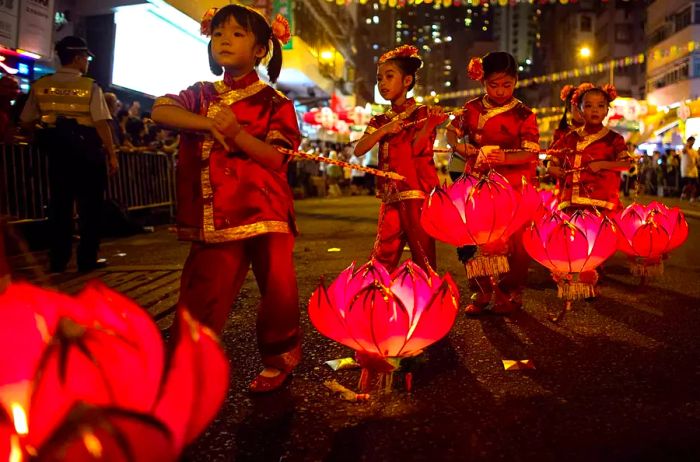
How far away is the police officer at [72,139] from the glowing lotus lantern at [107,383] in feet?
15.6

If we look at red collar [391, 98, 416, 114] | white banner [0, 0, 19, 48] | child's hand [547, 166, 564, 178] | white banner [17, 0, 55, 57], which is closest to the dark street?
child's hand [547, 166, 564, 178]

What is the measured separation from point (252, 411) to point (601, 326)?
2.51 m

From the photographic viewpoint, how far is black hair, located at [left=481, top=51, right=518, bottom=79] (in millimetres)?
4629

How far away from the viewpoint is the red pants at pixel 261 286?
9.21ft

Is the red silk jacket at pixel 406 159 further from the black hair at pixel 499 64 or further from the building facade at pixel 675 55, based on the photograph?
the building facade at pixel 675 55

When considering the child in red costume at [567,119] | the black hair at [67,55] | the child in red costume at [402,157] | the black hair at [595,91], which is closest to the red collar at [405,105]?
the child in red costume at [402,157]

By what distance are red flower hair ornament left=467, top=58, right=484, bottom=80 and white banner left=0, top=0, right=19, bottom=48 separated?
6188 millimetres

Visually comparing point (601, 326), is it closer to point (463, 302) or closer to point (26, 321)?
point (463, 302)

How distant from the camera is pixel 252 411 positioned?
2.74 meters

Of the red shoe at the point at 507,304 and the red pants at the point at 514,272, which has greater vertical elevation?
the red pants at the point at 514,272

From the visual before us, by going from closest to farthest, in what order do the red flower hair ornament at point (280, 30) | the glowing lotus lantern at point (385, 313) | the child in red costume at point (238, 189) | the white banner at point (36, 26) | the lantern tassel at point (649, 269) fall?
the glowing lotus lantern at point (385, 313), the child in red costume at point (238, 189), the red flower hair ornament at point (280, 30), the lantern tassel at point (649, 269), the white banner at point (36, 26)

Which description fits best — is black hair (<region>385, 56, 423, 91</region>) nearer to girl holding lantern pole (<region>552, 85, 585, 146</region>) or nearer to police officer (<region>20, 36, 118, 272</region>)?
girl holding lantern pole (<region>552, 85, 585, 146</region>)

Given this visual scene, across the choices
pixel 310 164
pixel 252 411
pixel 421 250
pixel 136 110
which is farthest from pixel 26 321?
pixel 310 164

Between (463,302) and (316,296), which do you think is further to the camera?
(463,302)
